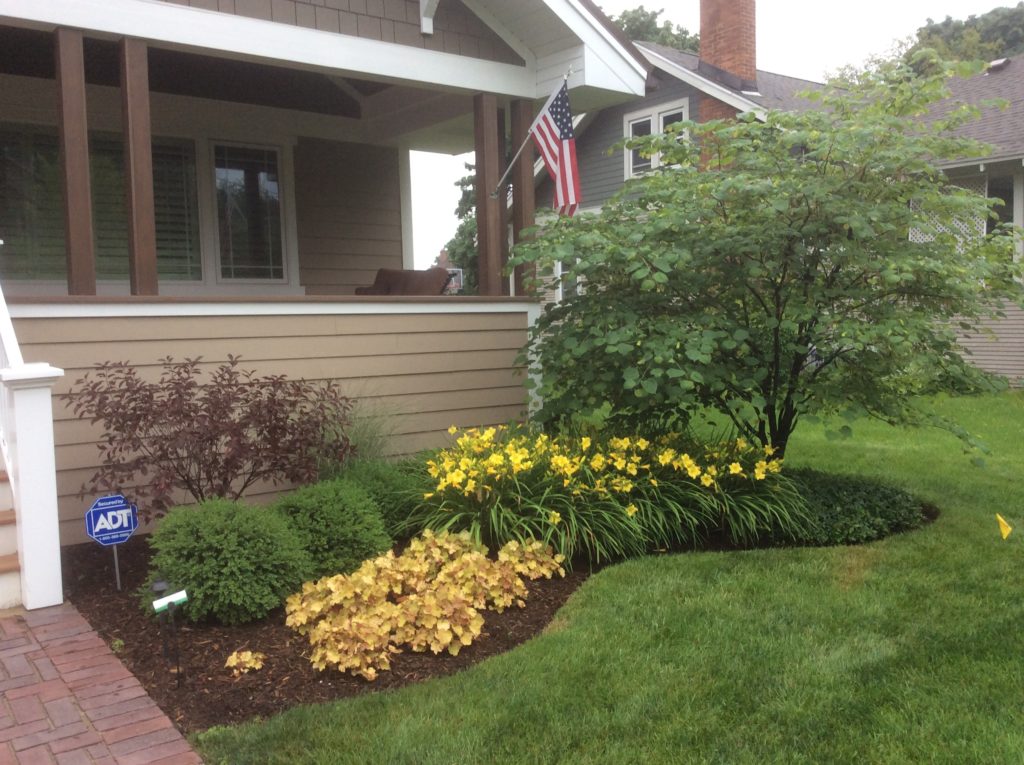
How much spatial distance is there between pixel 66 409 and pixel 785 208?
4.28m

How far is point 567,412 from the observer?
5.66m

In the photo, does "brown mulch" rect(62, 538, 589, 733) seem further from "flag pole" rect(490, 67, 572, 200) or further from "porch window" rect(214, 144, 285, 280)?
"porch window" rect(214, 144, 285, 280)

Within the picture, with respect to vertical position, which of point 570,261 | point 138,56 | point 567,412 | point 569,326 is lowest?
point 567,412

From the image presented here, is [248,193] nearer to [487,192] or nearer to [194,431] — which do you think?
[487,192]

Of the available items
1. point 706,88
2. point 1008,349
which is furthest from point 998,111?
point 706,88

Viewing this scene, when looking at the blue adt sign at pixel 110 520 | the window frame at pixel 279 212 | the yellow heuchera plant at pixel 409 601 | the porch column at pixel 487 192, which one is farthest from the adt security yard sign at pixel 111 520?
the window frame at pixel 279 212

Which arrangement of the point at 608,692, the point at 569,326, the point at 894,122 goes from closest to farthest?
the point at 608,692 → the point at 894,122 → the point at 569,326

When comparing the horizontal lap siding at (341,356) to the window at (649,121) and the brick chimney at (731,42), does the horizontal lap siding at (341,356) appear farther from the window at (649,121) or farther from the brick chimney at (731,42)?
the brick chimney at (731,42)

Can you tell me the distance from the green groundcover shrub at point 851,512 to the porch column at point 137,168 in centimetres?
427

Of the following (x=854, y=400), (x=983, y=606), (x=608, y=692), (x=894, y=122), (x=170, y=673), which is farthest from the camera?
(x=854, y=400)

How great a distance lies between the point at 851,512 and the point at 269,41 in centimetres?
496

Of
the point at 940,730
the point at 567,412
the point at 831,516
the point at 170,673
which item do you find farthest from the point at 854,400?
the point at 170,673

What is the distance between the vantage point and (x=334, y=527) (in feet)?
14.1

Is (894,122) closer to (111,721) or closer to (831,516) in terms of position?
(831,516)
